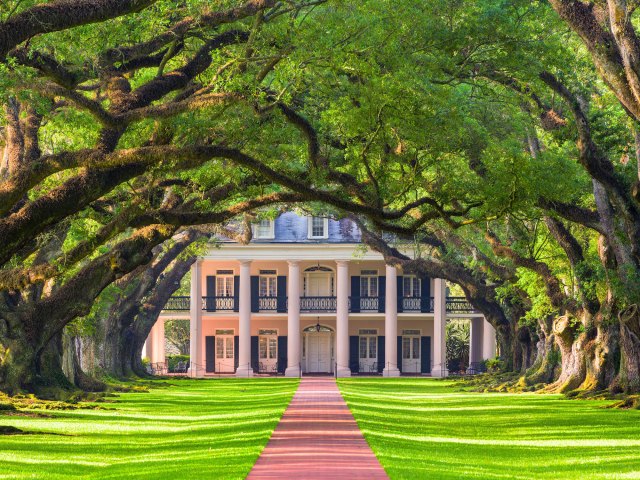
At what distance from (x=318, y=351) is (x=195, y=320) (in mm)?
7755

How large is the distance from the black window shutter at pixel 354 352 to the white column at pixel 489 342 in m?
7.03

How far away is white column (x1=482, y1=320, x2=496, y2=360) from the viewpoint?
223ft

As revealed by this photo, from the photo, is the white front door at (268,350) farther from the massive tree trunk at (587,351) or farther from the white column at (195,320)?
the massive tree trunk at (587,351)

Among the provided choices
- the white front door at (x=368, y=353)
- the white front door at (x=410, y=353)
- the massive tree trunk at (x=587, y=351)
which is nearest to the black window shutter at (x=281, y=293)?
the white front door at (x=368, y=353)

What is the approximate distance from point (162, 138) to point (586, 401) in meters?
18.1

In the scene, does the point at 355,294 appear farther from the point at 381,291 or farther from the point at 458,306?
the point at 458,306

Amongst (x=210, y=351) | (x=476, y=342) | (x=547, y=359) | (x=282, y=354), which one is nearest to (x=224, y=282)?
(x=210, y=351)

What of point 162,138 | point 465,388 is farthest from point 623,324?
point 465,388

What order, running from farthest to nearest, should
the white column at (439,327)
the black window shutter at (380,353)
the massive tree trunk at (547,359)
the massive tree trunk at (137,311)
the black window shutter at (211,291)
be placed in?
the black window shutter at (211,291)
the black window shutter at (380,353)
the white column at (439,327)
the massive tree trunk at (137,311)
the massive tree trunk at (547,359)

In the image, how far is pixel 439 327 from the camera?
66500mm

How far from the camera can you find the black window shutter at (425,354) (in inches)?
2731

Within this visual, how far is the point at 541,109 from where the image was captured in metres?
27.2

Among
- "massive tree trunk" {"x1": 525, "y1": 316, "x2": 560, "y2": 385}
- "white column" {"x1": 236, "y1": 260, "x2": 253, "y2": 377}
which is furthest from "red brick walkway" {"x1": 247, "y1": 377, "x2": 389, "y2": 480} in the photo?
"white column" {"x1": 236, "y1": 260, "x2": 253, "y2": 377}

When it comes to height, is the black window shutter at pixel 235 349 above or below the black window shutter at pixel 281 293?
below
